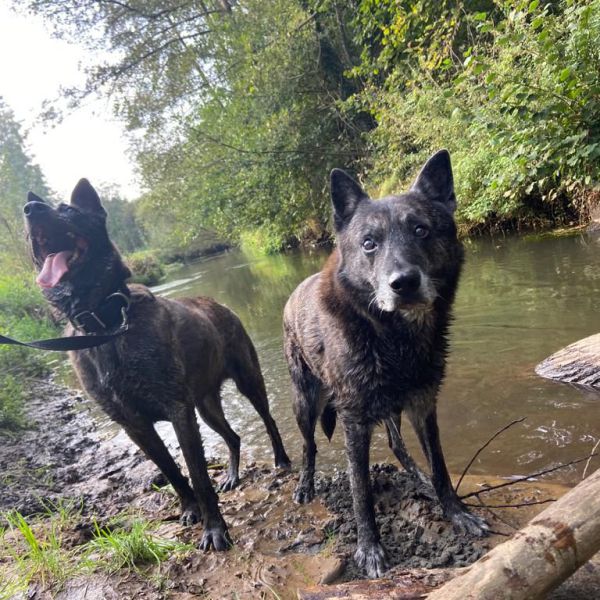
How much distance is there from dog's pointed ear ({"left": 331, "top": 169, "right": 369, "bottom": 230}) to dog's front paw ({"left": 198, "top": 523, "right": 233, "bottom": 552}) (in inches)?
84.8

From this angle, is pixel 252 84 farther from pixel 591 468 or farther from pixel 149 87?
pixel 591 468

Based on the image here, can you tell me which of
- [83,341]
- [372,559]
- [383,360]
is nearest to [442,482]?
[372,559]

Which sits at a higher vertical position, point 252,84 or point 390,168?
point 252,84

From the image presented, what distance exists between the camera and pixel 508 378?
14.7 ft

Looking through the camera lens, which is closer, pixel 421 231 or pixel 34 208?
pixel 421 231

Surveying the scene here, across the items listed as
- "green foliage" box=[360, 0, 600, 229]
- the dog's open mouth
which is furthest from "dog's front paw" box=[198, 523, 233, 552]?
"green foliage" box=[360, 0, 600, 229]

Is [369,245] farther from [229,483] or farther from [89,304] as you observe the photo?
[229,483]

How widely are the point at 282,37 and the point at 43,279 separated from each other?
13730 millimetres

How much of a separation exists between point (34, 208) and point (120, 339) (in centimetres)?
97

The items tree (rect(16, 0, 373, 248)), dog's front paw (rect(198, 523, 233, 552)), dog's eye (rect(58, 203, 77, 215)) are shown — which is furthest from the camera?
tree (rect(16, 0, 373, 248))

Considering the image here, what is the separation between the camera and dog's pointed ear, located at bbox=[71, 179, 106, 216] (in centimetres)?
310

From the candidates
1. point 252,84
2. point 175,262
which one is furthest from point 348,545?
point 175,262

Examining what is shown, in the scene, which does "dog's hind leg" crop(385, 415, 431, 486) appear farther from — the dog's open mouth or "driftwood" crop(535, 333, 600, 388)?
the dog's open mouth

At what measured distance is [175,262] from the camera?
5122 cm
